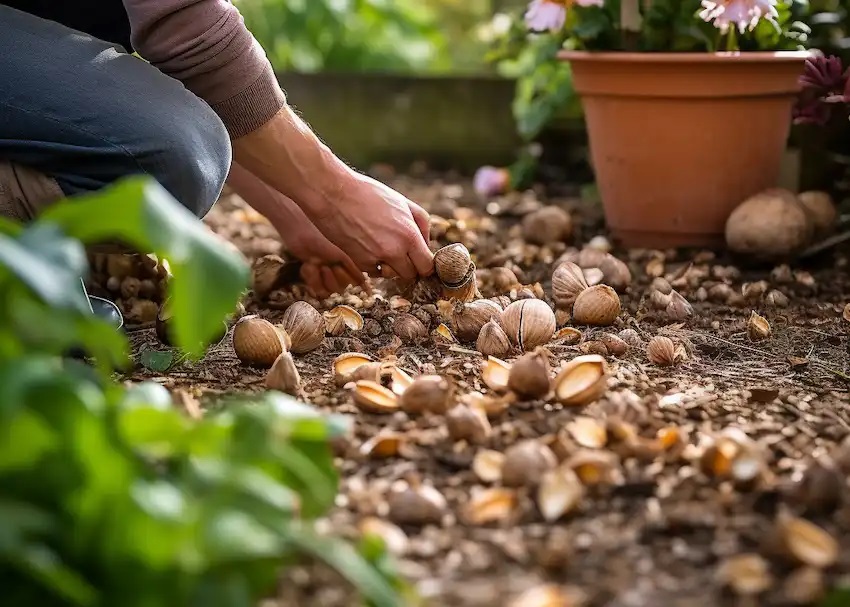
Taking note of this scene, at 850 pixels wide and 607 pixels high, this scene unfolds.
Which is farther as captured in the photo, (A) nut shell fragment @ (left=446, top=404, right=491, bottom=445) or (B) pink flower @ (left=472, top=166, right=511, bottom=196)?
(B) pink flower @ (left=472, top=166, right=511, bottom=196)

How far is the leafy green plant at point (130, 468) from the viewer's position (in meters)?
0.76

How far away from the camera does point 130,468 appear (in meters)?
0.81

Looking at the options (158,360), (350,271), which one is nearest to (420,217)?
(350,271)

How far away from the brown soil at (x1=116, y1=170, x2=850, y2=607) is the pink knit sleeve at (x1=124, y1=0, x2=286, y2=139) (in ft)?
1.28

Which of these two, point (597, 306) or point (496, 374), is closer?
point (496, 374)

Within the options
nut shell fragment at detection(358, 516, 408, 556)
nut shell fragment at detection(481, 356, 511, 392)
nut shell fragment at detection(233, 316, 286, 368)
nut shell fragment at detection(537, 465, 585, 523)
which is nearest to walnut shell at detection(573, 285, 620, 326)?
nut shell fragment at detection(481, 356, 511, 392)

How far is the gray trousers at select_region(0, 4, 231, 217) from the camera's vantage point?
150 cm

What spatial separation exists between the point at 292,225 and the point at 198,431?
3.79 feet

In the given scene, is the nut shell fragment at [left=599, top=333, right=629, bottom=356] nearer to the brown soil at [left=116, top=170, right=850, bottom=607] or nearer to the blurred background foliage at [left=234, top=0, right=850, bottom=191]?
the brown soil at [left=116, top=170, right=850, bottom=607]

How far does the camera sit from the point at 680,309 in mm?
1818

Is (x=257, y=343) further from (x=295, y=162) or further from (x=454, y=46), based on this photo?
(x=454, y=46)

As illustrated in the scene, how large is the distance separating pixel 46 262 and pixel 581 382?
2.40ft

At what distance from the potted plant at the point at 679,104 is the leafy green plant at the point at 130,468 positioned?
1.60 m

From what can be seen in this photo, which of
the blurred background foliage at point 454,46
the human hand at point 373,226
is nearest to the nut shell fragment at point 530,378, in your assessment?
the human hand at point 373,226
